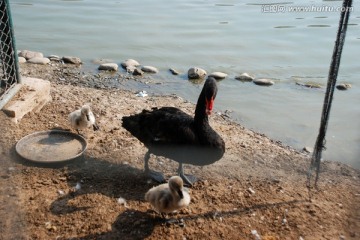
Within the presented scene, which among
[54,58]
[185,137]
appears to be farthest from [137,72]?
[185,137]

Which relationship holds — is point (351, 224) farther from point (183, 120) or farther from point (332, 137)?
point (332, 137)

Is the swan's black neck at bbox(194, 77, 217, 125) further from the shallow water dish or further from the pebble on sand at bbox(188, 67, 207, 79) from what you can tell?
the pebble on sand at bbox(188, 67, 207, 79)

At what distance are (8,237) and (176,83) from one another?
16.9 feet

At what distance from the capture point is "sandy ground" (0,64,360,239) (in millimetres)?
3957

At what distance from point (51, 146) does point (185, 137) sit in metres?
1.66

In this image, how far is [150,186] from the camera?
463 centimetres

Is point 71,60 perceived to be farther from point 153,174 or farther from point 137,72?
point 153,174

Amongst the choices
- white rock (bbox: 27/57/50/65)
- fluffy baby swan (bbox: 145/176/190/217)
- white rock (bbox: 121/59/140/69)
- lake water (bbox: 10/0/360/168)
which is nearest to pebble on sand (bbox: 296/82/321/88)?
lake water (bbox: 10/0/360/168)

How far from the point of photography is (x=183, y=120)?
4738 millimetres

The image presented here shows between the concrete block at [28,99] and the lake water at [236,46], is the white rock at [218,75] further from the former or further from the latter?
the concrete block at [28,99]

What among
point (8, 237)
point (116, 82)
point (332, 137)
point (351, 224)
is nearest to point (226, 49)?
point (116, 82)

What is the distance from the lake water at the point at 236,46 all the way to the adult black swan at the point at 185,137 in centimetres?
223

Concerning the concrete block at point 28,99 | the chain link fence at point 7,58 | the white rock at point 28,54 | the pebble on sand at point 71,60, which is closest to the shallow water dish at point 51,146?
the concrete block at point 28,99

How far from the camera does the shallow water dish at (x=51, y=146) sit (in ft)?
15.7
